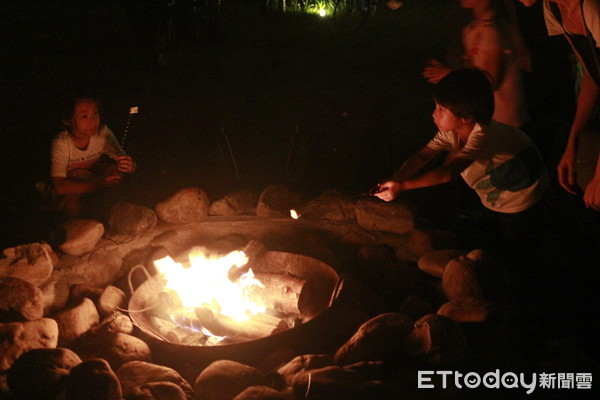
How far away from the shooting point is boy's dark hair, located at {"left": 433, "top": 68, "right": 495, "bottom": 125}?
11.4 feet

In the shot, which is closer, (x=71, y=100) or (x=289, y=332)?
(x=289, y=332)

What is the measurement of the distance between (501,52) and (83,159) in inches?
147

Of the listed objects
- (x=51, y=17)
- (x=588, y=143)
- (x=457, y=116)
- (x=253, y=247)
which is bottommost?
(x=253, y=247)

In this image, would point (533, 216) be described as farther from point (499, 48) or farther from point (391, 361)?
point (391, 361)

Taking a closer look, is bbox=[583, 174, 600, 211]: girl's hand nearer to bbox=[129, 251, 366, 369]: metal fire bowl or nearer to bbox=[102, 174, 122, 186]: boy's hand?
bbox=[129, 251, 366, 369]: metal fire bowl

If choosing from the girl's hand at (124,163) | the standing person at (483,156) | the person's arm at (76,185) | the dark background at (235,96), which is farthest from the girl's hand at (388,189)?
the person's arm at (76,185)

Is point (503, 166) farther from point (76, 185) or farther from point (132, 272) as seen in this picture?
point (76, 185)

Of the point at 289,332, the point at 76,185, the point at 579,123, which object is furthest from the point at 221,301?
the point at 579,123

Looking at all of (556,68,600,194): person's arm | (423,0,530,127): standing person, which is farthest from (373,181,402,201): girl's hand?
(423,0,530,127): standing person

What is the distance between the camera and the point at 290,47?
467 inches

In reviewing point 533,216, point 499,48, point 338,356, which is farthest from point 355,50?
point 338,356

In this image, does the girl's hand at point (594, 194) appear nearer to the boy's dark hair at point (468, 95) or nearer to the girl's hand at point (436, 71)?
the boy's dark hair at point (468, 95)

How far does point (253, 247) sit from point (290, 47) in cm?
862

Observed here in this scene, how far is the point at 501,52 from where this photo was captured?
4.34 m
